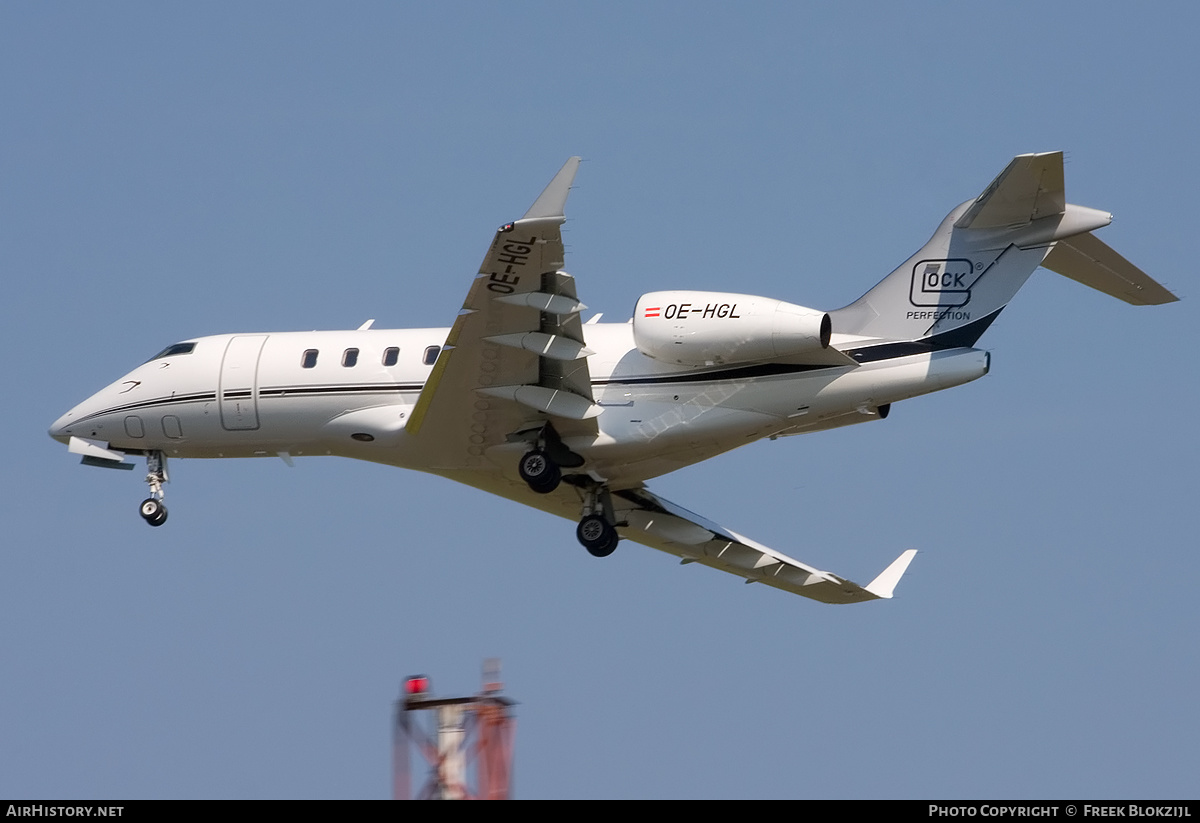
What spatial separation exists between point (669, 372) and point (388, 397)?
4594 millimetres

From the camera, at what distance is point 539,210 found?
21438mm

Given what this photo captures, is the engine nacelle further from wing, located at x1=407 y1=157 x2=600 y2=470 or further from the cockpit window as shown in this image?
the cockpit window

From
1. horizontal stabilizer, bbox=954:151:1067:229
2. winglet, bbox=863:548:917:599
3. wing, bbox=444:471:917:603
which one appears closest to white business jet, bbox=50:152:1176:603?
horizontal stabilizer, bbox=954:151:1067:229

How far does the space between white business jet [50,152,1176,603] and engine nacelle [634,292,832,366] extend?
0.08 feet

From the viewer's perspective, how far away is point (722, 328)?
930 inches

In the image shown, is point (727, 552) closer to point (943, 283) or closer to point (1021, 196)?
point (943, 283)

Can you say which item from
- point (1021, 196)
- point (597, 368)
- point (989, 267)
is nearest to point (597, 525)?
point (597, 368)

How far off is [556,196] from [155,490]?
35.5ft

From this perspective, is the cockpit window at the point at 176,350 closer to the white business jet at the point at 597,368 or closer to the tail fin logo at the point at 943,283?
the white business jet at the point at 597,368

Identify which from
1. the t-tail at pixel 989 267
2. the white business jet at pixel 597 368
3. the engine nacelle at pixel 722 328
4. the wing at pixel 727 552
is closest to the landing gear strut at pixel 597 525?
the white business jet at pixel 597 368

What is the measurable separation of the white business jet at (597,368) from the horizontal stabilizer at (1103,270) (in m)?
0.03

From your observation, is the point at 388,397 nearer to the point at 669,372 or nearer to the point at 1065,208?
the point at 669,372
